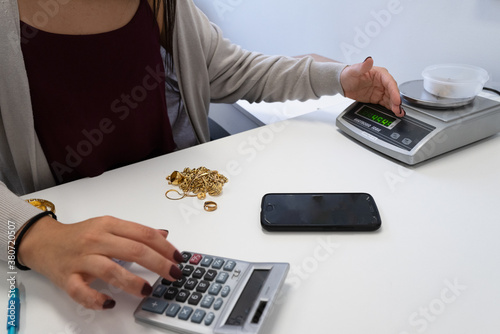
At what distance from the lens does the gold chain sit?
1.97 ft

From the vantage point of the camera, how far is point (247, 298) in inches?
16.2

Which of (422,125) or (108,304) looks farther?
(422,125)

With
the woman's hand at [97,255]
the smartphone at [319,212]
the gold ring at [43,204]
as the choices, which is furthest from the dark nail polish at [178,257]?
the gold ring at [43,204]

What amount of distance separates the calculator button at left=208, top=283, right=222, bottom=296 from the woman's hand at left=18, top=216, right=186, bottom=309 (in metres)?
0.04

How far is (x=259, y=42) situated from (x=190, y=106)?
0.84 m

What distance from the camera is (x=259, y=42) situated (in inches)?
63.7

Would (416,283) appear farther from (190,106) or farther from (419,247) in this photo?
(190,106)

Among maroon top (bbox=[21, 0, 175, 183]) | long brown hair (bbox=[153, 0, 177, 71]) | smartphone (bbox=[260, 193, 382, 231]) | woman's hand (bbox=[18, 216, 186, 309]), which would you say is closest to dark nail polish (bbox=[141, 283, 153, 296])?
woman's hand (bbox=[18, 216, 186, 309])

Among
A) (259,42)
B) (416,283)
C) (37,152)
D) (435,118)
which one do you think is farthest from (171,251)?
(259,42)

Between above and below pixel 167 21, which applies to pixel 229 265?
below

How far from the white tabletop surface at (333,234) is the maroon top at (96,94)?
0.40 feet

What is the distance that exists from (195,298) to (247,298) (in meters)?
0.05

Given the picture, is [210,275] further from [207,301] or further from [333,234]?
[333,234]

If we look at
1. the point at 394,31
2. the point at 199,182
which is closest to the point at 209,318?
the point at 199,182
